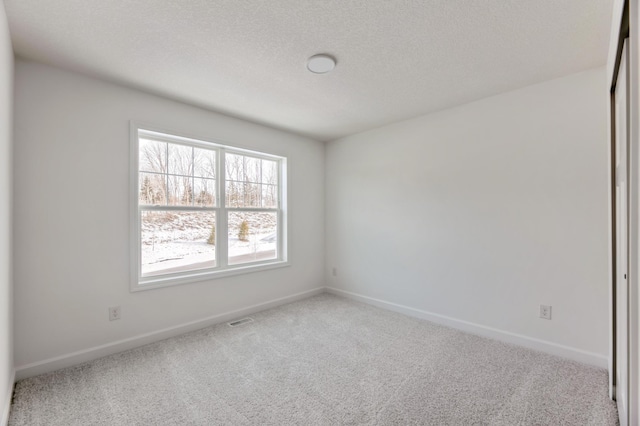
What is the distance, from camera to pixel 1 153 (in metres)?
1.68

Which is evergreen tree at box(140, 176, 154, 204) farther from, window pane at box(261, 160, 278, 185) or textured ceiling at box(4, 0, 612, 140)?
window pane at box(261, 160, 278, 185)

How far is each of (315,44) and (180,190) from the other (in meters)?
2.05

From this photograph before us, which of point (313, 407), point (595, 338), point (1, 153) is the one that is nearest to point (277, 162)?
point (1, 153)

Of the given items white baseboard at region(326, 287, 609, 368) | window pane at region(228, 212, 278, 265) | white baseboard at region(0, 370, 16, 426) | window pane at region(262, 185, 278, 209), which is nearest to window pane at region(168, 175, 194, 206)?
window pane at region(228, 212, 278, 265)

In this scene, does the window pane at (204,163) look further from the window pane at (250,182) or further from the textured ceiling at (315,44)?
the textured ceiling at (315,44)

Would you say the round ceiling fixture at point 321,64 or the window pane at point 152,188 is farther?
the window pane at point 152,188

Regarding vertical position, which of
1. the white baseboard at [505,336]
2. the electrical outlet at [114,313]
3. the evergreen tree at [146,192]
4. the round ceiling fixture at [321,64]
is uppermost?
the round ceiling fixture at [321,64]

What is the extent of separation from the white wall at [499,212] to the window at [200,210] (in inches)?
49.9

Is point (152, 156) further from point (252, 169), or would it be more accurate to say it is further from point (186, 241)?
point (252, 169)

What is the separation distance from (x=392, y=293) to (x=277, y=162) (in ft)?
7.67

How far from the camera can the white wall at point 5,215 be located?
169 centimetres

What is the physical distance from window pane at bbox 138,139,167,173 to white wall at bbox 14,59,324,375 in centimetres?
19

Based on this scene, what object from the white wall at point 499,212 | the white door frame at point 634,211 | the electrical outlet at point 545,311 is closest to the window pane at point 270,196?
the white wall at point 499,212

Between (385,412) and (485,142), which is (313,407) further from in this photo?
(485,142)
